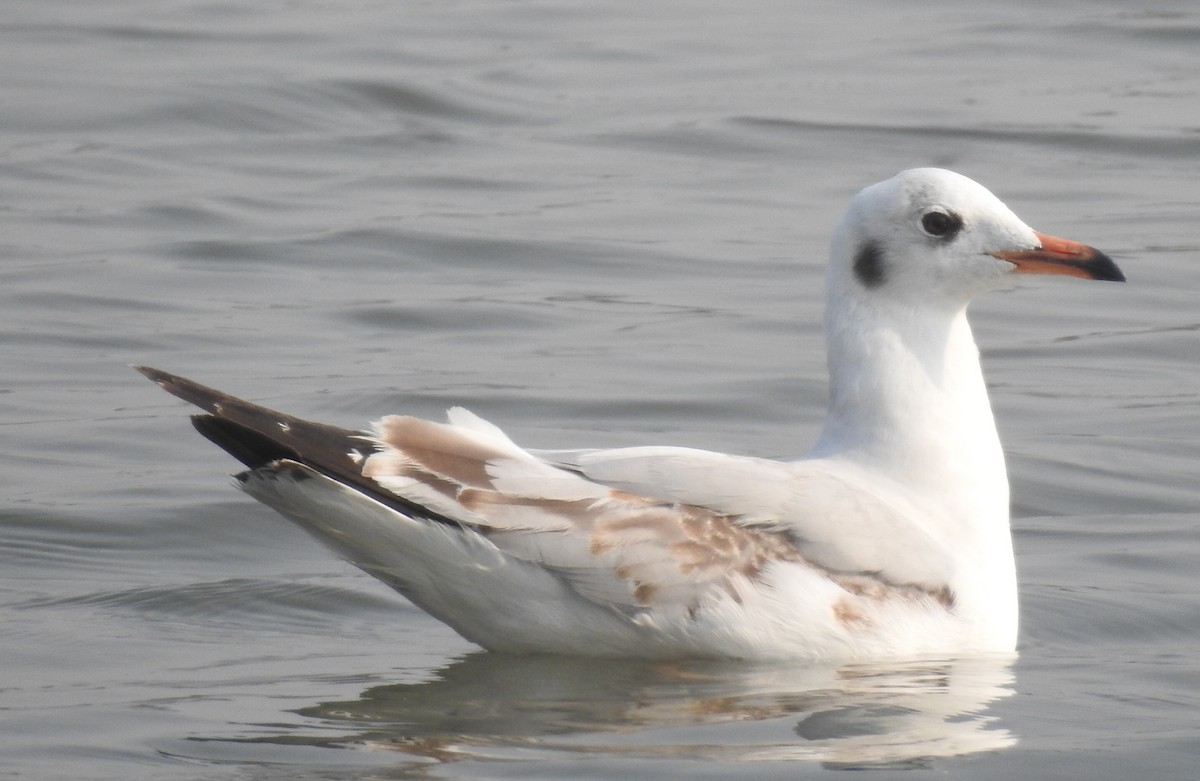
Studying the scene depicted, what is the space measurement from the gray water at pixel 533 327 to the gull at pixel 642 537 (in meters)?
0.13

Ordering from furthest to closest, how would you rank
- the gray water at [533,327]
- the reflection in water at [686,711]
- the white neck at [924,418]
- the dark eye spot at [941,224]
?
the dark eye spot at [941,224], the white neck at [924,418], the gray water at [533,327], the reflection in water at [686,711]

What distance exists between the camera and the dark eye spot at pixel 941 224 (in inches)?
249

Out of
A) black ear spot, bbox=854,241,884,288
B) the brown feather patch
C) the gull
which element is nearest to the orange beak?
black ear spot, bbox=854,241,884,288

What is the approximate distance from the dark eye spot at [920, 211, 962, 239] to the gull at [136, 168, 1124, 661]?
2.10 ft

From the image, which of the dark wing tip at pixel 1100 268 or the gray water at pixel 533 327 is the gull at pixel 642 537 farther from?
the dark wing tip at pixel 1100 268

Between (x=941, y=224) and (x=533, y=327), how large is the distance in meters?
4.62

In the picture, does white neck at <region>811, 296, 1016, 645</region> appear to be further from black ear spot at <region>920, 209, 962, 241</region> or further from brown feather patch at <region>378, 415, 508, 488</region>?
brown feather patch at <region>378, 415, 508, 488</region>

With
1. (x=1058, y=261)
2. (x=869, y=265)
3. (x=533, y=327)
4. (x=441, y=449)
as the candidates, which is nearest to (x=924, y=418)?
(x=869, y=265)

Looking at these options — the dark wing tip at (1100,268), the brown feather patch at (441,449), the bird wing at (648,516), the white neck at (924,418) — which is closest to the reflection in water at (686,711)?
the bird wing at (648,516)

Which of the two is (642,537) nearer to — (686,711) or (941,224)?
(686,711)

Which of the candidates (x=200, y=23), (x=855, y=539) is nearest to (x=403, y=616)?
(x=855, y=539)

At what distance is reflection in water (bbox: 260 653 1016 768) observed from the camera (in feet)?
17.0

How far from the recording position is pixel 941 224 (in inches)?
249

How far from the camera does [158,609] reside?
6.68 meters
